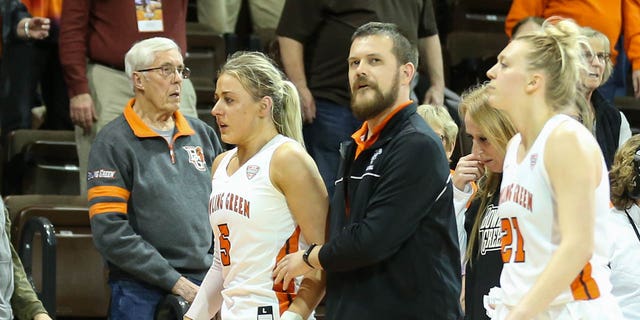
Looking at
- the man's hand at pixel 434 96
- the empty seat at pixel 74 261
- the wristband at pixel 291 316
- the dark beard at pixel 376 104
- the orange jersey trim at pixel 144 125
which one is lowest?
the empty seat at pixel 74 261

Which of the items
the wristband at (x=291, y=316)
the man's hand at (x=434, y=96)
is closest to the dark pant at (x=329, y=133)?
the man's hand at (x=434, y=96)

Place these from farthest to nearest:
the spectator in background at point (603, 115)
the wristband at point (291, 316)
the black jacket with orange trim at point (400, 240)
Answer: the spectator in background at point (603, 115)
the wristband at point (291, 316)
the black jacket with orange trim at point (400, 240)

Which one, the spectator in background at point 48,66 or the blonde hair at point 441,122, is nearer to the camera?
the blonde hair at point 441,122

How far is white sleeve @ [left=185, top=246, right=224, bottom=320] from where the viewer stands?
4.04 meters

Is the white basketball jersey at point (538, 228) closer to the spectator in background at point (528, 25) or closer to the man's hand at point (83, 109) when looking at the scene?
the spectator in background at point (528, 25)

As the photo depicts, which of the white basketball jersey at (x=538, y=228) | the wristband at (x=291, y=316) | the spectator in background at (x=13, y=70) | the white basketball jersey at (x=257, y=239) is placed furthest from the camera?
the spectator in background at (x=13, y=70)

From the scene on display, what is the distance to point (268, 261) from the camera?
3762 millimetres

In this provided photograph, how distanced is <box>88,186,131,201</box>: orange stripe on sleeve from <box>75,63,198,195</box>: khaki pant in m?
1.20

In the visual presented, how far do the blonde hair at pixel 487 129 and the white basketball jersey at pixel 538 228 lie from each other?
2.65 ft

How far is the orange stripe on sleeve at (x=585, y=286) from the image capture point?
9.70 feet

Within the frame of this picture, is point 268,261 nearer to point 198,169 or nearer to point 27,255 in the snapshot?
point 198,169

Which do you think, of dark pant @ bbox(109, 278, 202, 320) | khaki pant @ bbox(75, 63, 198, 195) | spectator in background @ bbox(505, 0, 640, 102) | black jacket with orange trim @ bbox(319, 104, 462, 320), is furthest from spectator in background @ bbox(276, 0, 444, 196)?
black jacket with orange trim @ bbox(319, 104, 462, 320)

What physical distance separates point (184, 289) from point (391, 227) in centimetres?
155

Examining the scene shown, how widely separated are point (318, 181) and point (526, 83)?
95 centimetres
